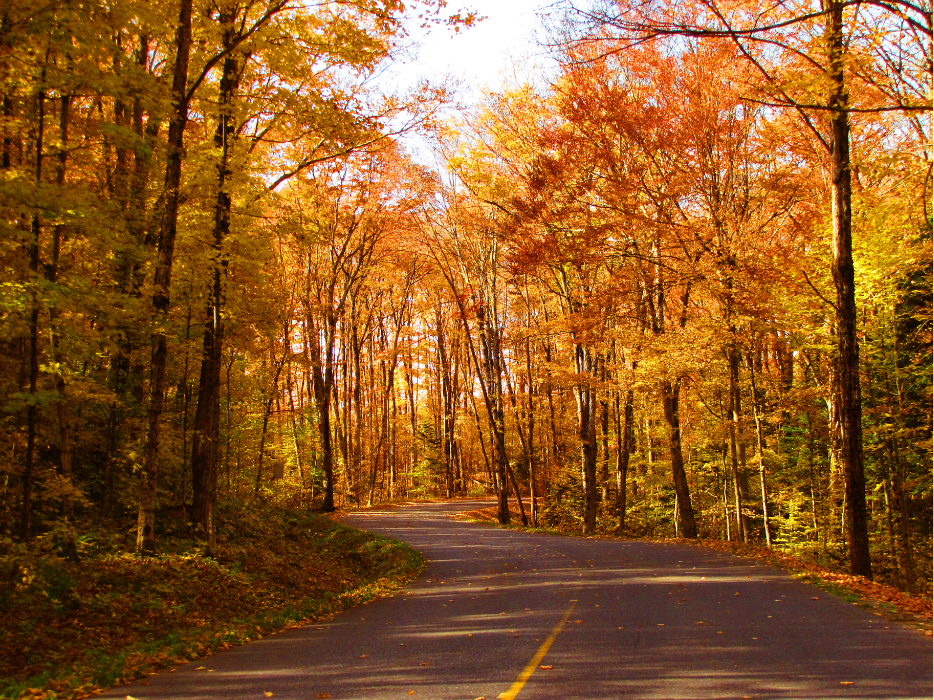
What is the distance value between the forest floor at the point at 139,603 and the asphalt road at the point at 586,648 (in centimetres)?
53

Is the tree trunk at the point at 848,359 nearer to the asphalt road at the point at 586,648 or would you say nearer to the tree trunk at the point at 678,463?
the asphalt road at the point at 586,648

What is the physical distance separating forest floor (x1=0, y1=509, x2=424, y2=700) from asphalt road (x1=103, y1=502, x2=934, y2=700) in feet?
1.72

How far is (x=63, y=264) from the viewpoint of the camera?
443 inches

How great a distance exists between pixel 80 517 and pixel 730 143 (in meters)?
15.5

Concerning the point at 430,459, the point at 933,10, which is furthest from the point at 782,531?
the point at 430,459

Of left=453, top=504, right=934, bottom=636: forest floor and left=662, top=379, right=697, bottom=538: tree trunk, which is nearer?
left=453, top=504, right=934, bottom=636: forest floor

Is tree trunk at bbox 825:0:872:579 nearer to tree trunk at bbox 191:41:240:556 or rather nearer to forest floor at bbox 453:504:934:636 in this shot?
forest floor at bbox 453:504:934:636

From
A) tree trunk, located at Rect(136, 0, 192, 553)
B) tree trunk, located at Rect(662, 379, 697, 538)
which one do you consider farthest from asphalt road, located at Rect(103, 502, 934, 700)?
tree trunk, located at Rect(662, 379, 697, 538)

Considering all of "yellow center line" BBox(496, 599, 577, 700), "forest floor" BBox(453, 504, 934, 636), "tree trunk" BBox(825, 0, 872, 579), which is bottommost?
"forest floor" BBox(453, 504, 934, 636)

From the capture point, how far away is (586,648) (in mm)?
6441

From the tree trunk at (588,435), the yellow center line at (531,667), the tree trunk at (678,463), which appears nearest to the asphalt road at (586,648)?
the yellow center line at (531,667)

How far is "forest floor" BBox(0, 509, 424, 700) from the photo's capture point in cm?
632

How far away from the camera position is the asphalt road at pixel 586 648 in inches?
205

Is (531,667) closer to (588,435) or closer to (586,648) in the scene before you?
(586,648)
